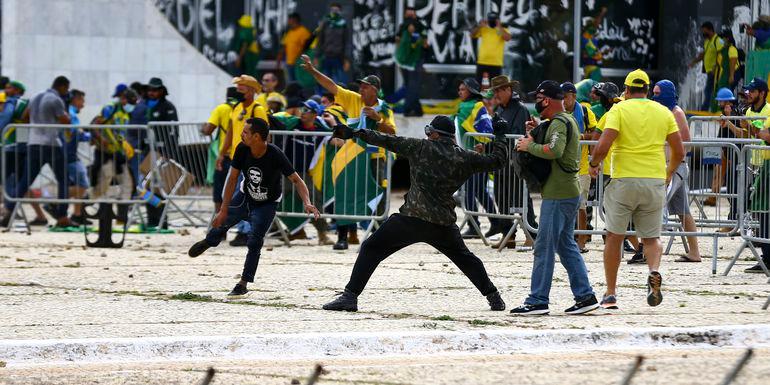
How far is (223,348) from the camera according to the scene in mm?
8805

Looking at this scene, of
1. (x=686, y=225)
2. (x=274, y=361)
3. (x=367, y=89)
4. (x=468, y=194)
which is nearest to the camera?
(x=274, y=361)

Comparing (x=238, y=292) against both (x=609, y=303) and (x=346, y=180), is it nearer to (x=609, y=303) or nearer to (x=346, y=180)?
(x=609, y=303)

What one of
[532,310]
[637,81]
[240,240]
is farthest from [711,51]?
[532,310]

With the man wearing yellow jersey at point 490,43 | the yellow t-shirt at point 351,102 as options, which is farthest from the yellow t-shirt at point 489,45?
the yellow t-shirt at point 351,102

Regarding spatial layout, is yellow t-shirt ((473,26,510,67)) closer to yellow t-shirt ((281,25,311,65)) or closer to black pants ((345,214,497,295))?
yellow t-shirt ((281,25,311,65))

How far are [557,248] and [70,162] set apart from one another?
10049mm

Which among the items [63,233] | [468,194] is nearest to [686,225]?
[468,194]

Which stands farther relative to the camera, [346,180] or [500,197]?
[346,180]

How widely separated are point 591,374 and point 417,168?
281cm

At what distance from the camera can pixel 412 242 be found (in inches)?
416

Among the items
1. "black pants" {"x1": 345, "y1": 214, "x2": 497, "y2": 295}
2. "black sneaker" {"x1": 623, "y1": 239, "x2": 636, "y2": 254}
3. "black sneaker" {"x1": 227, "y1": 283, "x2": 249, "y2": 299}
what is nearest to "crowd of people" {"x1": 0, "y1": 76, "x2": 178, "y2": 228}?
"black sneaker" {"x1": 623, "y1": 239, "x2": 636, "y2": 254}

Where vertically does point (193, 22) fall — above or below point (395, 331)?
above

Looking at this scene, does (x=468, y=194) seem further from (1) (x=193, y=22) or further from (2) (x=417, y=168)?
(1) (x=193, y=22)

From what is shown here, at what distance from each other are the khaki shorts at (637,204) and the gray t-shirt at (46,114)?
32.3ft
